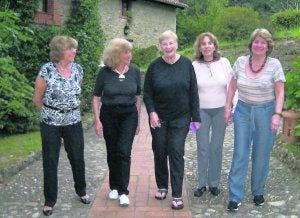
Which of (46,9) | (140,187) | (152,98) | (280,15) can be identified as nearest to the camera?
(152,98)

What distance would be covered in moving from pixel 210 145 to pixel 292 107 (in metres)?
2.22

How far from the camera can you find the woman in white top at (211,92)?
5.25 m

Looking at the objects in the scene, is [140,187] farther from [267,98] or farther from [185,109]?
[267,98]

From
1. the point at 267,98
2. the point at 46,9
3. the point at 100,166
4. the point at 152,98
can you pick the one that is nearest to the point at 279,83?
the point at 267,98

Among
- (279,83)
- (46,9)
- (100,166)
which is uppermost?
(46,9)

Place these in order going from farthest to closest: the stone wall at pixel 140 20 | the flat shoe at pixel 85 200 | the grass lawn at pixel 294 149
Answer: the stone wall at pixel 140 20 < the grass lawn at pixel 294 149 < the flat shoe at pixel 85 200

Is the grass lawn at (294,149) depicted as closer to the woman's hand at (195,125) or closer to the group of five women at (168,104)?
the group of five women at (168,104)

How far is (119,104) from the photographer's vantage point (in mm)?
5070

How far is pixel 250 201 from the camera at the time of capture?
17.7 feet

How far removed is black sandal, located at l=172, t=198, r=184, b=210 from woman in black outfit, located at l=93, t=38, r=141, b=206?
508 mm

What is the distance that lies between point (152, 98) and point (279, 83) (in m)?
1.34

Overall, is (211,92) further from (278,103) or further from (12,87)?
(12,87)

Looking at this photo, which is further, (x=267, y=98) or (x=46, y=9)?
(x=46, y=9)

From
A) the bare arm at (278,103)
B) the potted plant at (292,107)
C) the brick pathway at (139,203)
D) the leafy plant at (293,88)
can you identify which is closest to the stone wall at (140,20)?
the potted plant at (292,107)
